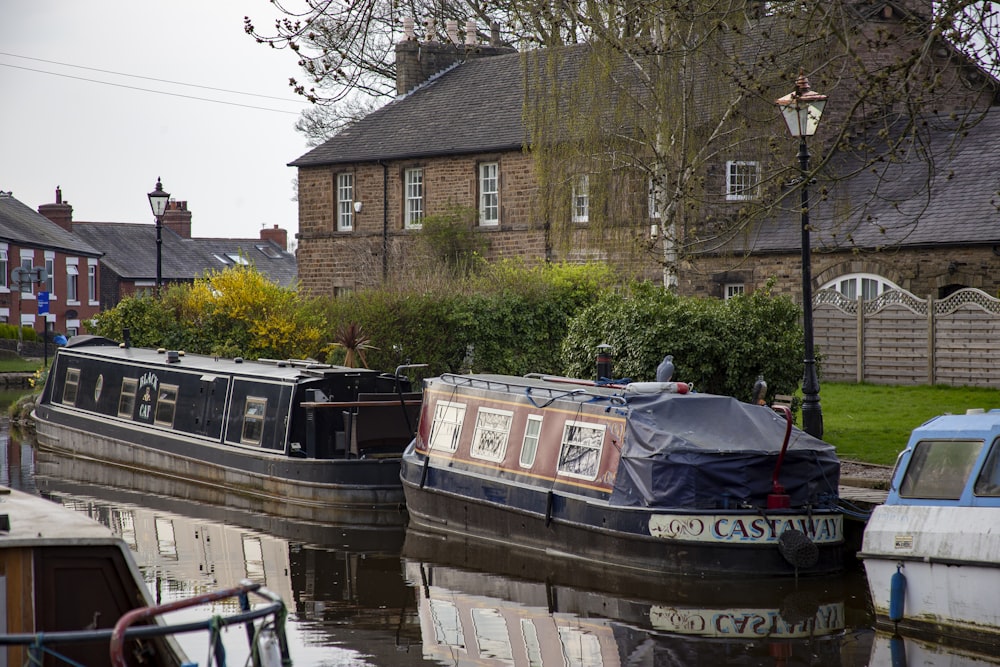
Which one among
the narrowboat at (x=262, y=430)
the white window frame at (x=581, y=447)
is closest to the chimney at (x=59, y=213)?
the narrowboat at (x=262, y=430)

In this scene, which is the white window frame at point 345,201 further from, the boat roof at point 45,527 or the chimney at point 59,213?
the boat roof at point 45,527

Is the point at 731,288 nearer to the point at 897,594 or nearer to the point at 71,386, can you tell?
the point at 71,386

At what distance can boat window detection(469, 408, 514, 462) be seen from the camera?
15.3 m

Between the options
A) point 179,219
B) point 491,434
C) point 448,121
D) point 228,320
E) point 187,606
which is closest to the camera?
point 187,606

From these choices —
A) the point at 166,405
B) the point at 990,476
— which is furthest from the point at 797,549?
the point at 166,405

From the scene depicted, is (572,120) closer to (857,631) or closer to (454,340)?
(454,340)

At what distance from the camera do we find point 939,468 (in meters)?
10.7

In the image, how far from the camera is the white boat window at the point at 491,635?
10352mm

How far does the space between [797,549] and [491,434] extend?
4521 mm

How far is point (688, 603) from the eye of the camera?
11.9 m

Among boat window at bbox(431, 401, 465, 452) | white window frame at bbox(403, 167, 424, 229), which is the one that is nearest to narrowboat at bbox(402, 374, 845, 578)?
boat window at bbox(431, 401, 465, 452)

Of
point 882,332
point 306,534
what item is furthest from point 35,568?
point 882,332

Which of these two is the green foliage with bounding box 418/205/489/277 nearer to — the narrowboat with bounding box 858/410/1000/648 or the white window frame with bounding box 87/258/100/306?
the narrowboat with bounding box 858/410/1000/648

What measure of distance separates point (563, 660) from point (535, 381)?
662 centimetres
